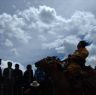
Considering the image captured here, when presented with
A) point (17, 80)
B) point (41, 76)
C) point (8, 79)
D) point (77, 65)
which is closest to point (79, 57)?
point (77, 65)

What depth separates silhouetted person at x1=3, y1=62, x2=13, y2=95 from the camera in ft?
50.2

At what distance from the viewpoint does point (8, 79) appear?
15.3m

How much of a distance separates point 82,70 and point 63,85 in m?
1.10

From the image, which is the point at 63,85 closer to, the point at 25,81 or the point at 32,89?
the point at 32,89

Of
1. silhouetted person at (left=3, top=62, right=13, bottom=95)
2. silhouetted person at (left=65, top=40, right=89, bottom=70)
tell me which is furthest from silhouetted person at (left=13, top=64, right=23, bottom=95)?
silhouetted person at (left=65, top=40, right=89, bottom=70)

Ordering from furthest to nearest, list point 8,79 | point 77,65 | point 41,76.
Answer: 1. point 8,79
2. point 41,76
3. point 77,65

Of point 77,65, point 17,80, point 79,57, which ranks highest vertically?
point 17,80

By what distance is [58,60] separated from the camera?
10797 mm

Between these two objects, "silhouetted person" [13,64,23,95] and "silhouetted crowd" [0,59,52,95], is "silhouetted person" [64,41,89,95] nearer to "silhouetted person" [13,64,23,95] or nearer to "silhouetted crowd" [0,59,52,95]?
"silhouetted crowd" [0,59,52,95]

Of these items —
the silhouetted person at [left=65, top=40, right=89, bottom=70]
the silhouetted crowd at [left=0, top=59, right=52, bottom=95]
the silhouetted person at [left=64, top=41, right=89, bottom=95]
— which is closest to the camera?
the silhouetted person at [left=64, top=41, right=89, bottom=95]

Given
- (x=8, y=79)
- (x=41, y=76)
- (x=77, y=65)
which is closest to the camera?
(x=77, y=65)

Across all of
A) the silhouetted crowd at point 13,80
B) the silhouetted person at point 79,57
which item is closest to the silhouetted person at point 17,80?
the silhouetted crowd at point 13,80

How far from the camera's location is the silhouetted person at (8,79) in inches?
603

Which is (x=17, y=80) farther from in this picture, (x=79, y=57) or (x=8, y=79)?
(x=79, y=57)
